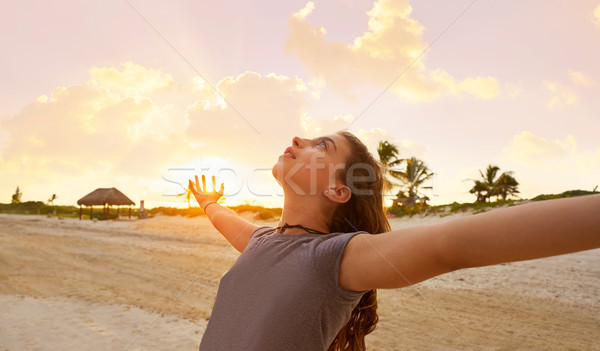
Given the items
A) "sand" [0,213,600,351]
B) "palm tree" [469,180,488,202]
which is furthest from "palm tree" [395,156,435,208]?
"sand" [0,213,600,351]

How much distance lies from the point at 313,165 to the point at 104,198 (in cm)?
4036

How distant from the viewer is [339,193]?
1781mm

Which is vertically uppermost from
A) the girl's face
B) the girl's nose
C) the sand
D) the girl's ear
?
the girl's nose

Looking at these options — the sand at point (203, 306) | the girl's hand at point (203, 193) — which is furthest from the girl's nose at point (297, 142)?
the sand at point (203, 306)

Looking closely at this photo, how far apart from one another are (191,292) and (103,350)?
9.58 feet

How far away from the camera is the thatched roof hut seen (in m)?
36.8

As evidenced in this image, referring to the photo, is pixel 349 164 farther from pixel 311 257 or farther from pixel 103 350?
pixel 103 350

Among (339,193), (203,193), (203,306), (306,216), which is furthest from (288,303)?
(203,306)

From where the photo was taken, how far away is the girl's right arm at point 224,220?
2299 mm

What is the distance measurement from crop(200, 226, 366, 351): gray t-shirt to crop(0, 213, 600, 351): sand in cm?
399

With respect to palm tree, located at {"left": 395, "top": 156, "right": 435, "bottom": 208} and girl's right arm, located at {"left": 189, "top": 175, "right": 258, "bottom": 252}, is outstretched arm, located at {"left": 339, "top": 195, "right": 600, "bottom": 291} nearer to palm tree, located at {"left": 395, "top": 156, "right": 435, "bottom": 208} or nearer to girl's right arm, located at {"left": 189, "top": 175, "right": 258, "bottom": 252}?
girl's right arm, located at {"left": 189, "top": 175, "right": 258, "bottom": 252}

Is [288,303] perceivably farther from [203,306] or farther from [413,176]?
[413,176]

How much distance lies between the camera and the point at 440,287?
8.43m

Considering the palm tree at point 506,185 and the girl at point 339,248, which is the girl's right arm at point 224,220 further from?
the palm tree at point 506,185
